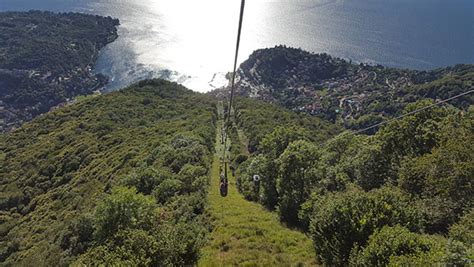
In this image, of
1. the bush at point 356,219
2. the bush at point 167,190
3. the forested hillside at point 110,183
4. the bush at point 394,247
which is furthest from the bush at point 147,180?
the bush at point 394,247

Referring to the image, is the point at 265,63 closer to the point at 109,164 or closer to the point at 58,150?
the point at 58,150

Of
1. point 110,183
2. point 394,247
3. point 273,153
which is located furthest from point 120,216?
point 110,183

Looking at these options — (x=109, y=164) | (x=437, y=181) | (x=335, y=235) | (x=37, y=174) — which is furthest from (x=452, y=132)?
(x=37, y=174)

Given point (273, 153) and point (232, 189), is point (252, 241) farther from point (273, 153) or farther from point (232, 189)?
point (232, 189)

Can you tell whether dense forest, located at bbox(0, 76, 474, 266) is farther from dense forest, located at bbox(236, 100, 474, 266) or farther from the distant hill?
the distant hill

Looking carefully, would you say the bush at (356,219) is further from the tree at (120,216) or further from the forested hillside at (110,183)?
the tree at (120,216)

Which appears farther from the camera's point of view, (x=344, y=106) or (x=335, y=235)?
(x=344, y=106)

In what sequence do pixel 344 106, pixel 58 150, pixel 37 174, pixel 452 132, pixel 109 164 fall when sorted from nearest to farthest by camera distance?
1. pixel 452 132
2. pixel 109 164
3. pixel 37 174
4. pixel 58 150
5. pixel 344 106

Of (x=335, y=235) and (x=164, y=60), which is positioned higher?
(x=164, y=60)

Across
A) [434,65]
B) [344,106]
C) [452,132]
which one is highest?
[434,65]
